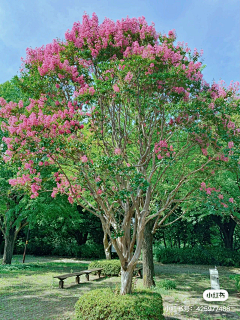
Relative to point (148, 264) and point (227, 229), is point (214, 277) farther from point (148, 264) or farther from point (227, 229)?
point (227, 229)

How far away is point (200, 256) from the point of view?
742 inches

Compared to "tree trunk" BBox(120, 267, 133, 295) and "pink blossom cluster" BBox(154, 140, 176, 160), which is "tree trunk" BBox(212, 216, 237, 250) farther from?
"tree trunk" BBox(120, 267, 133, 295)

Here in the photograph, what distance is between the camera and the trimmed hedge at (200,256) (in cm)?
1800

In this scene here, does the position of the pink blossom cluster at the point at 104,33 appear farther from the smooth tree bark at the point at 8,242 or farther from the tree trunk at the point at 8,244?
the tree trunk at the point at 8,244

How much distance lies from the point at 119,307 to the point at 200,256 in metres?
16.0

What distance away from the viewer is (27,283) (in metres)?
9.79

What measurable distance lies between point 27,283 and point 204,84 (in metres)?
9.57

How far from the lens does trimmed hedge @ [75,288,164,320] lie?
4723mm

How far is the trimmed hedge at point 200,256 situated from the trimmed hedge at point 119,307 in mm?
15029

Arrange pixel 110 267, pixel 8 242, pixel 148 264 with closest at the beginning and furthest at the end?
1. pixel 148 264
2. pixel 110 267
3. pixel 8 242

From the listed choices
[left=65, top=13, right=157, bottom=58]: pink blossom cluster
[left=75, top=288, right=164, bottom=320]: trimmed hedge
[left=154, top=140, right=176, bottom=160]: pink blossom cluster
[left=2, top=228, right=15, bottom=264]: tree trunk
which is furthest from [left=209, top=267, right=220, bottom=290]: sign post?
[left=2, top=228, right=15, bottom=264]: tree trunk

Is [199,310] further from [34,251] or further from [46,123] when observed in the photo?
[34,251]

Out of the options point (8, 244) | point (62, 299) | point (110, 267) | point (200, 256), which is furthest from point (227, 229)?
point (62, 299)

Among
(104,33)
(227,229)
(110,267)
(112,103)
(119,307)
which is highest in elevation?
(104,33)
